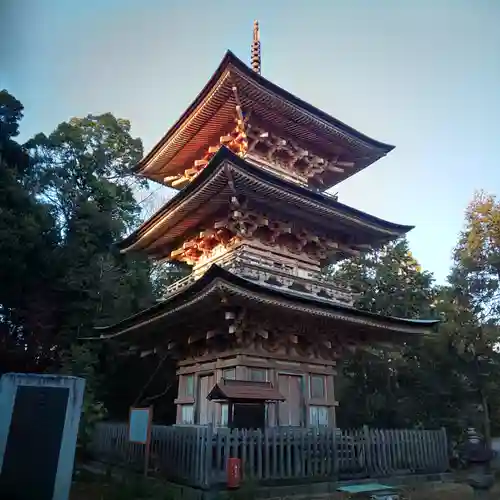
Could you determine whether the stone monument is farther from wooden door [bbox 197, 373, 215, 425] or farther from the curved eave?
wooden door [bbox 197, 373, 215, 425]

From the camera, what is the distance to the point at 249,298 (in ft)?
32.4

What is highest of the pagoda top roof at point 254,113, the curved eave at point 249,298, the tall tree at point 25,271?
the pagoda top roof at point 254,113

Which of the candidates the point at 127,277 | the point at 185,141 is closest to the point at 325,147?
the point at 185,141

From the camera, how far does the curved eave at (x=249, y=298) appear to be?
376 inches

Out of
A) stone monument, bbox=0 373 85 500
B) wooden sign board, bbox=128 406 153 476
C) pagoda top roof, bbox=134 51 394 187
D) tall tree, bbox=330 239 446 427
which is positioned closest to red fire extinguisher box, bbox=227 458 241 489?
wooden sign board, bbox=128 406 153 476

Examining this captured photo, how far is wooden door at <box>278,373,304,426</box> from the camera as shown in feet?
38.3

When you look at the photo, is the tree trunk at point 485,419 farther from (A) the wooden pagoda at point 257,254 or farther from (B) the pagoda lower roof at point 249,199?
(B) the pagoda lower roof at point 249,199

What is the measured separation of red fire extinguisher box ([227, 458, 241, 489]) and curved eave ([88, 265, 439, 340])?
3.29m

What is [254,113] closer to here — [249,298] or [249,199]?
[249,199]

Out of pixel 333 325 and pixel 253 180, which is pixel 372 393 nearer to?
pixel 333 325

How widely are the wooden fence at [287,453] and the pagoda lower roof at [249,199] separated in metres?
6.01

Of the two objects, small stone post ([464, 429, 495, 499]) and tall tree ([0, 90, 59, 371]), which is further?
tall tree ([0, 90, 59, 371])

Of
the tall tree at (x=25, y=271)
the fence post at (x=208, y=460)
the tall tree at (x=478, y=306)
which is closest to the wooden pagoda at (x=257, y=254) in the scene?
the fence post at (x=208, y=460)

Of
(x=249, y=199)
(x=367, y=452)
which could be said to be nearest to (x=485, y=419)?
(x=367, y=452)
